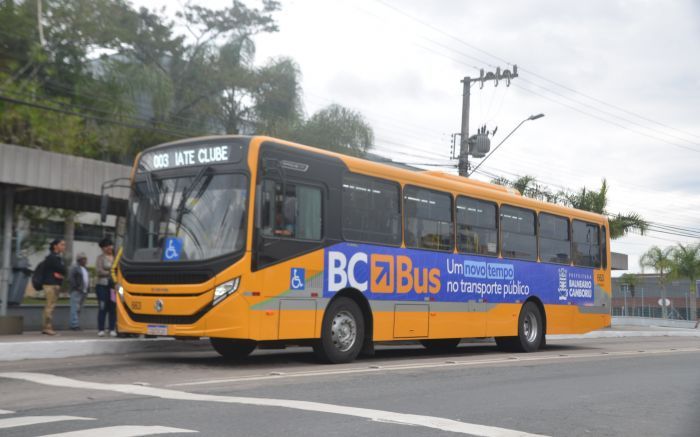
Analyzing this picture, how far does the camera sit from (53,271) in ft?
51.9

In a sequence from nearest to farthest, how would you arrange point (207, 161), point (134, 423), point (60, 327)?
point (134, 423), point (207, 161), point (60, 327)

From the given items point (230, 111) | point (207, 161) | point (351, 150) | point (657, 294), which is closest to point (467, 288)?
point (207, 161)

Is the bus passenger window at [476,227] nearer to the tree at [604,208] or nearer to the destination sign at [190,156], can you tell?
the destination sign at [190,156]

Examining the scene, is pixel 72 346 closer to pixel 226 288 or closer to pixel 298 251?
pixel 226 288

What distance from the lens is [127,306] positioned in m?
12.7

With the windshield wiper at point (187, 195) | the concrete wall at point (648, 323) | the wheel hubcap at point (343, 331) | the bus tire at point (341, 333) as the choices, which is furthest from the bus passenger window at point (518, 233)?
the concrete wall at point (648, 323)

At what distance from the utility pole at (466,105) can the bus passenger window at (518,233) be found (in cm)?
981

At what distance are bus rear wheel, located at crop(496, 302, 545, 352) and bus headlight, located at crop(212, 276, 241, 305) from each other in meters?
8.27

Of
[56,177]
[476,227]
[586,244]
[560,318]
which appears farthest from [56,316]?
[586,244]

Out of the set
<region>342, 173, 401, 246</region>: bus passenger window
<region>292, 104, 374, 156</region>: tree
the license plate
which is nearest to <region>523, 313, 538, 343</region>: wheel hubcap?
<region>342, 173, 401, 246</region>: bus passenger window

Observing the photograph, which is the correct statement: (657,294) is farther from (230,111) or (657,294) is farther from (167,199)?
(167,199)

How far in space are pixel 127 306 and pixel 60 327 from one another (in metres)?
5.96

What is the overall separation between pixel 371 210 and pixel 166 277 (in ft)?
12.0

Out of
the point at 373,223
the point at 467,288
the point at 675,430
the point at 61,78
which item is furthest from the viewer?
the point at 61,78
